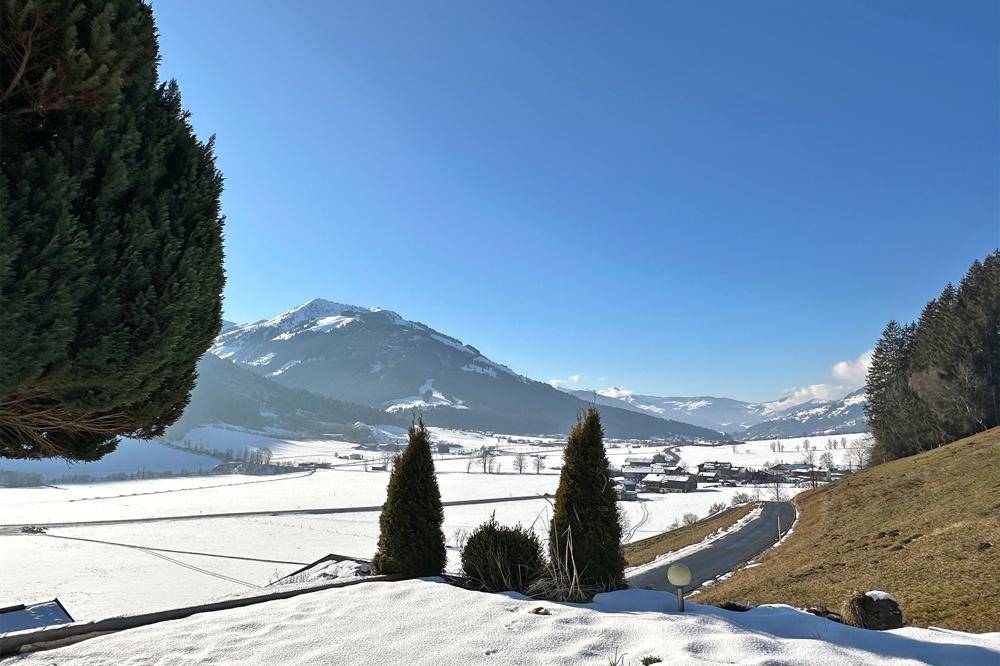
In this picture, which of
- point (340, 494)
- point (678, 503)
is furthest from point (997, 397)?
point (340, 494)

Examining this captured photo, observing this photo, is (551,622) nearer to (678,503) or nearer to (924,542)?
(924,542)

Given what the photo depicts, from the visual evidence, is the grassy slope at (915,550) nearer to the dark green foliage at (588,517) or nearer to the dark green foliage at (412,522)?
the dark green foliage at (588,517)

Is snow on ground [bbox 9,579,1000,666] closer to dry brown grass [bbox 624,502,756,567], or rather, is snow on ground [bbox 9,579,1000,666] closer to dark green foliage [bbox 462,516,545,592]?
dark green foliage [bbox 462,516,545,592]

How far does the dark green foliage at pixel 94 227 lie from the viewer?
4715 mm

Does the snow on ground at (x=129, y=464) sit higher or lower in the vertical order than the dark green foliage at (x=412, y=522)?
lower

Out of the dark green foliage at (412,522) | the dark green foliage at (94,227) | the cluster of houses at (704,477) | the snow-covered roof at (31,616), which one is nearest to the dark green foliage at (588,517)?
the dark green foliage at (412,522)

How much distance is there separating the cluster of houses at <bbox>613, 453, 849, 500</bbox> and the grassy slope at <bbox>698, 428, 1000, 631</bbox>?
63355 millimetres

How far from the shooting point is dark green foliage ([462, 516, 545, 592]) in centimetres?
877

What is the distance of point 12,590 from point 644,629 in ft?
175

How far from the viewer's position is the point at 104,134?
534 cm

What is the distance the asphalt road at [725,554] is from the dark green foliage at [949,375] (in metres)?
17.1

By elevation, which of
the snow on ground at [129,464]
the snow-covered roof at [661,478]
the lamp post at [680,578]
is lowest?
the snow on ground at [129,464]

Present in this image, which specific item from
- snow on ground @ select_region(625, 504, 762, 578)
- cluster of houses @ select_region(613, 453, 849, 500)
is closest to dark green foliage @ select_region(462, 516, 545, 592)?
snow on ground @ select_region(625, 504, 762, 578)

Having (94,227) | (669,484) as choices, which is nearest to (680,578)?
(94,227)
